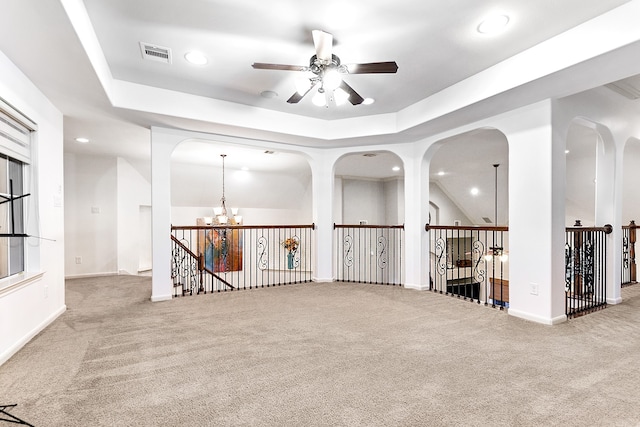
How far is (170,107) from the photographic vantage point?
12.9 ft

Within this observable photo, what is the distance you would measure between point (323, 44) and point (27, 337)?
12.2 feet

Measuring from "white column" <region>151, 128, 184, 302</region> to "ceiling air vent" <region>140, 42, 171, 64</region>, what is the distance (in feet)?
4.83

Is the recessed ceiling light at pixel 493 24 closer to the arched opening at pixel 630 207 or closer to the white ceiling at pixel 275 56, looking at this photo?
the white ceiling at pixel 275 56

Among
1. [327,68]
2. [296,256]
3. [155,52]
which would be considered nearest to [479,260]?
[327,68]

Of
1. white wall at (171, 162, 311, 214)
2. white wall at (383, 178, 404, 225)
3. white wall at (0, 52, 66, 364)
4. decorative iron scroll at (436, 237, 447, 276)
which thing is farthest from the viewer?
white wall at (383, 178, 404, 225)

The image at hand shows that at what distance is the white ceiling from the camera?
2.37 metres

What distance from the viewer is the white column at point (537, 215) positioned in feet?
11.2

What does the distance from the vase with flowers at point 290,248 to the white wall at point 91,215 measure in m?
4.33

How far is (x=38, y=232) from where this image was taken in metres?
3.27

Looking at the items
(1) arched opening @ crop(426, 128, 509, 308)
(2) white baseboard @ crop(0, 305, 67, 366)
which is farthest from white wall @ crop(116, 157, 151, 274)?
(1) arched opening @ crop(426, 128, 509, 308)

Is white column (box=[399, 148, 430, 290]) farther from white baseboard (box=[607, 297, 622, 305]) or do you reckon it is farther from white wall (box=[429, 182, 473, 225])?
white wall (box=[429, 182, 473, 225])

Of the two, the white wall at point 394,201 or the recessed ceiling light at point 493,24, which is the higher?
the recessed ceiling light at point 493,24

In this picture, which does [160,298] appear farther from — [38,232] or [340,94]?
[340,94]

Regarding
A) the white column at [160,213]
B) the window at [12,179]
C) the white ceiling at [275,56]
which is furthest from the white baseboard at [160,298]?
the white ceiling at [275,56]
